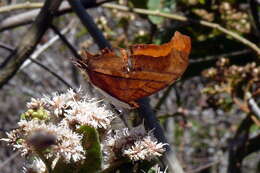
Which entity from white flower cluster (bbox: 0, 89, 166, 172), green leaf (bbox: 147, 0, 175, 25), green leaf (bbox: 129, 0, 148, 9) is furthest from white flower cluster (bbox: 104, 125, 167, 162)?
green leaf (bbox: 129, 0, 148, 9)

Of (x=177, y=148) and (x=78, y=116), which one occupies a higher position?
(x=177, y=148)

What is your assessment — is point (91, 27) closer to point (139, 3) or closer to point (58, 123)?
point (58, 123)

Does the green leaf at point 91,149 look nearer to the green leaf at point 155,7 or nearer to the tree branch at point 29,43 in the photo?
the tree branch at point 29,43

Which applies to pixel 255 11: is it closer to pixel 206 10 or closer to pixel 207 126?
pixel 206 10

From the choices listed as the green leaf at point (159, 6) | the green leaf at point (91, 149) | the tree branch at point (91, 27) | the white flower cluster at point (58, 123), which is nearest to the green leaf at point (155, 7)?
the green leaf at point (159, 6)

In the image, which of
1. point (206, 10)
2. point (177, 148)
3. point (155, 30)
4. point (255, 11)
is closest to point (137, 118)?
point (255, 11)
